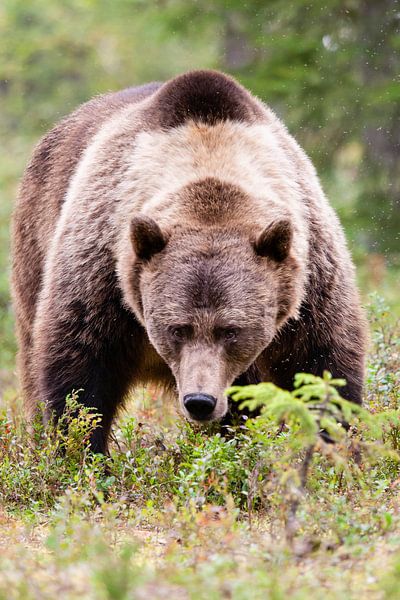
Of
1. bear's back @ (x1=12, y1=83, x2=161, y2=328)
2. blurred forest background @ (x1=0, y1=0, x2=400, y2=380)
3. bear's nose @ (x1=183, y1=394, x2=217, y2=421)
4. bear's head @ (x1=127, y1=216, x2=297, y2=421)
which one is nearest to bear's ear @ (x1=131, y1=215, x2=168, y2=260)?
bear's head @ (x1=127, y1=216, x2=297, y2=421)

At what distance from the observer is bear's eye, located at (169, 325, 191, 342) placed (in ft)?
16.5

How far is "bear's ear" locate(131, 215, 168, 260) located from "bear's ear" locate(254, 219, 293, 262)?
52cm

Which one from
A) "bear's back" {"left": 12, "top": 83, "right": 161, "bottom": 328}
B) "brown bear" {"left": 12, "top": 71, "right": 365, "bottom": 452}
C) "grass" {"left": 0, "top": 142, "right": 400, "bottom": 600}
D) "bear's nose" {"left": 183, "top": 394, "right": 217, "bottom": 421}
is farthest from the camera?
"bear's back" {"left": 12, "top": 83, "right": 161, "bottom": 328}

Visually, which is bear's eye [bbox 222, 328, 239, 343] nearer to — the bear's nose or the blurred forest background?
the bear's nose

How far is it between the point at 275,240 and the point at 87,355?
56.1 inches

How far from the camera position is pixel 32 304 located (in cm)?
749

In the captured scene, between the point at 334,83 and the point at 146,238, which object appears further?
the point at 334,83

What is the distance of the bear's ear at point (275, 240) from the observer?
16.9 ft

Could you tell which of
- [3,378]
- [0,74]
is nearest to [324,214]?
[3,378]

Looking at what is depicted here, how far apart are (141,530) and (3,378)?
6.87m

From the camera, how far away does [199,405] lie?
477cm

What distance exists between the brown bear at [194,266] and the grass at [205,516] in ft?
1.22

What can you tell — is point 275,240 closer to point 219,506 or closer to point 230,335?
→ point 230,335

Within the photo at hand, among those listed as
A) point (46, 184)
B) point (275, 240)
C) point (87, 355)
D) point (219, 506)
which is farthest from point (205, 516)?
point (46, 184)
